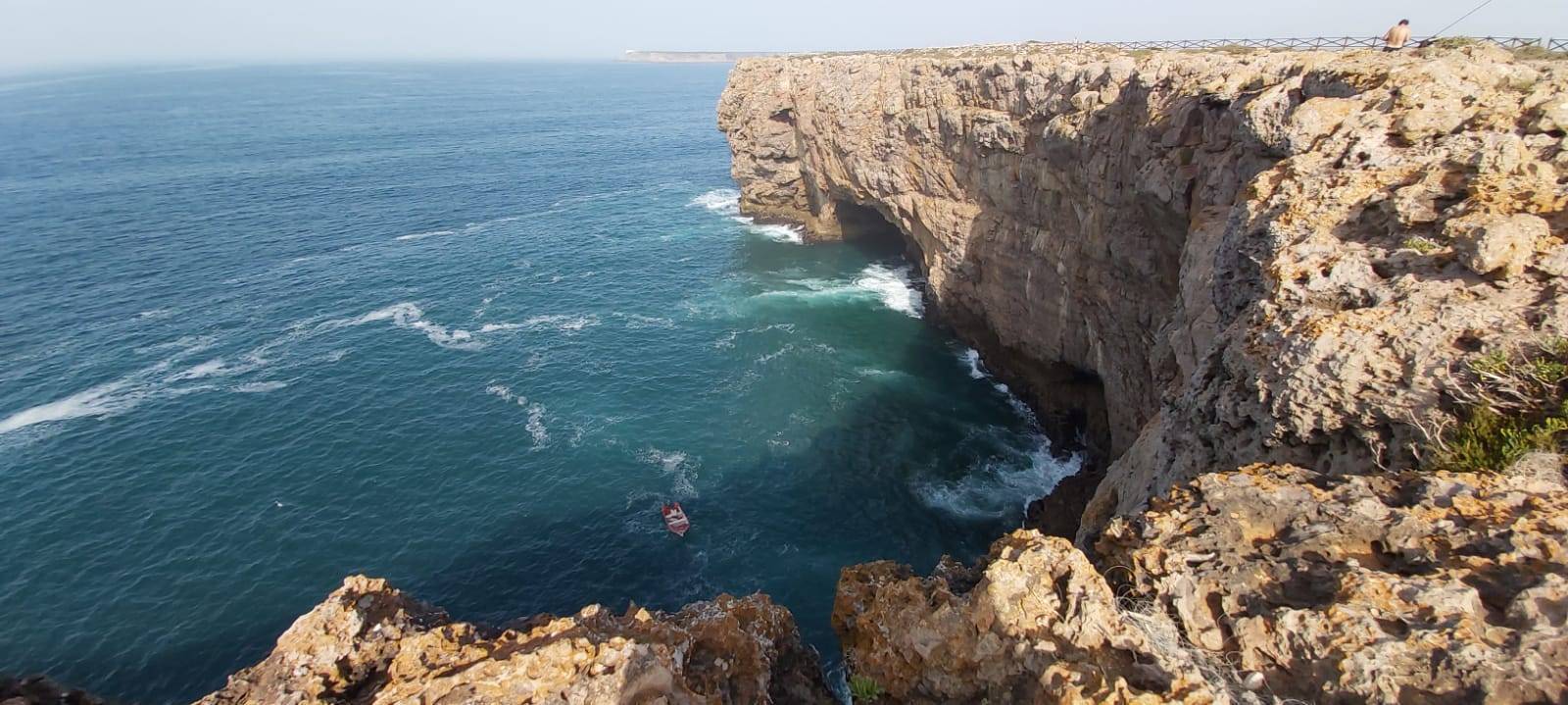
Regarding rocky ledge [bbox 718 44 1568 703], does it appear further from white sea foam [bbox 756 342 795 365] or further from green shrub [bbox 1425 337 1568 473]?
A: white sea foam [bbox 756 342 795 365]

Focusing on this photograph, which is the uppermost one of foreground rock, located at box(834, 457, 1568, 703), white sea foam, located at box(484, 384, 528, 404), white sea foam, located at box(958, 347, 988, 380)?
foreground rock, located at box(834, 457, 1568, 703)

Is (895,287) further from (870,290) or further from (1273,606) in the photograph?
(1273,606)

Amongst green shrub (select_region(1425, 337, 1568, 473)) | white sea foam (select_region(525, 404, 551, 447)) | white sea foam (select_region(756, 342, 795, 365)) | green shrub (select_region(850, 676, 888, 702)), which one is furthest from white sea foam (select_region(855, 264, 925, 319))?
green shrub (select_region(850, 676, 888, 702))

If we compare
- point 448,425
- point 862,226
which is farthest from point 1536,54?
point 862,226

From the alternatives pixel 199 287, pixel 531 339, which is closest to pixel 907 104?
pixel 531 339

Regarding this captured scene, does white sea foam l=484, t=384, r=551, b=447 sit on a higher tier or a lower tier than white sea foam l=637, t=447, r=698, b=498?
higher

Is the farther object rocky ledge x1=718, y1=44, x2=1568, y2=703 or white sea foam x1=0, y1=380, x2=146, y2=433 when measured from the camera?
white sea foam x1=0, y1=380, x2=146, y2=433

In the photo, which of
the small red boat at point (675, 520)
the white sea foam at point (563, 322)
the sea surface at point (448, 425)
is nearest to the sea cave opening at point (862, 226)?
the sea surface at point (448, 425)

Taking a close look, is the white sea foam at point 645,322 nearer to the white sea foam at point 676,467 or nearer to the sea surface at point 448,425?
the sea surface at point 448,425

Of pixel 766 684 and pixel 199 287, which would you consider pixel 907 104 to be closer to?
pixel 766 684
